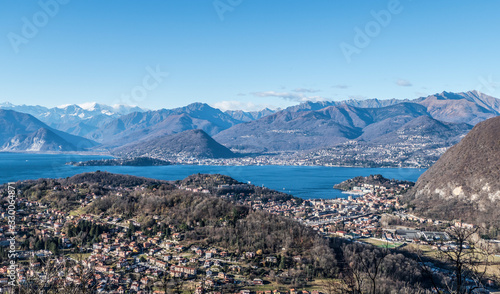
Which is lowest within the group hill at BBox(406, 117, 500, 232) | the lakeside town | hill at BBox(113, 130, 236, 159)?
the lakeside town

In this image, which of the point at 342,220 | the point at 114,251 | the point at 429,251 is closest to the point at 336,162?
the point at 342,220

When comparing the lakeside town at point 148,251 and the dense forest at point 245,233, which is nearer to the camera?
the lakeside town at point 148,251

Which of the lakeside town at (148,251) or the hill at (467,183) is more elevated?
the hill at (467,183)

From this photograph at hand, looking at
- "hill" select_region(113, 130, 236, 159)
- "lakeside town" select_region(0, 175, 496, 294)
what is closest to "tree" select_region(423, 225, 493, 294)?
"lakeside town" select_region(0, 175, 496, 294)

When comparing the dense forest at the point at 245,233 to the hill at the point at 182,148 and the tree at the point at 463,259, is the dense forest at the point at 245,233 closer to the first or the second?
the tree at the point at 463,259

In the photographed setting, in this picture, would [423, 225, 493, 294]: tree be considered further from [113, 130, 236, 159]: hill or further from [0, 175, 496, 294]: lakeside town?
[113, 130, 236, 159]: hill

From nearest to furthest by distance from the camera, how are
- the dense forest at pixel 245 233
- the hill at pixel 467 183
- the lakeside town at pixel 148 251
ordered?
the lakeside town at pixel 148 251
the dense forest at pixel 245 233
the hill at pixel 467 183

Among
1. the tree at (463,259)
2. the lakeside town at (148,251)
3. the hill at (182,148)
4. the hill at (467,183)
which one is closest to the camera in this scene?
the tree at (463,259)

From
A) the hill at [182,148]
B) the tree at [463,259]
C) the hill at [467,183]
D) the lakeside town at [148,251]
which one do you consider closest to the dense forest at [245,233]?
the lakeside town at [148,251]
